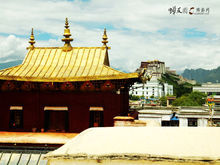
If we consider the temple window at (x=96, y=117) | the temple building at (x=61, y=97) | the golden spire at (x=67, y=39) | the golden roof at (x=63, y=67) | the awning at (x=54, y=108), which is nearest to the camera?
the golden roof at (x=63, y=67)

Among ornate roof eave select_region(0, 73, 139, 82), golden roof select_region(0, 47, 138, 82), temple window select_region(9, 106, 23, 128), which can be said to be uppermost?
golden roof select_region(0, 47, 138, 82)

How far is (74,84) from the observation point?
38.9 ft

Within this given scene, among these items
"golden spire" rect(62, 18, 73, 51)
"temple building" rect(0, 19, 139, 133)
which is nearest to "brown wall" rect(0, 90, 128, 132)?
"temple building" rect(0, 19, 139, 133)

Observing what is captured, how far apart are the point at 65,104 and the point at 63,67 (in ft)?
6.40

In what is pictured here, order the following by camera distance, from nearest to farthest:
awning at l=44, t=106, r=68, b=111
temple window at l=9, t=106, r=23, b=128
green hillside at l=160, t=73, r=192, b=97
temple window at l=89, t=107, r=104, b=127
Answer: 1. temple window at l=89, t=107, r=104, b=127
2. awning at l=44, t=106, r=68, b=111
3. temple window at l=9, t=106, r=23, b=128
4. green hillside at l=160, t=73, r=192, b=97

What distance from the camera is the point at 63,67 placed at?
12.8 m

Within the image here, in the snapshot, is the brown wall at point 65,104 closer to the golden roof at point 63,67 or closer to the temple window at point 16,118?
the temple window at point 16,118

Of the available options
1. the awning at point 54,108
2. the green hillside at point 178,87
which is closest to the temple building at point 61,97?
the awning at point 54,108

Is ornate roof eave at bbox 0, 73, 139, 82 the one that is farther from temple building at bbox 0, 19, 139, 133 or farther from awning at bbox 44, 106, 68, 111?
awning at bbox 44, 106, 68, 111

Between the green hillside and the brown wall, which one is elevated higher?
the green hillside

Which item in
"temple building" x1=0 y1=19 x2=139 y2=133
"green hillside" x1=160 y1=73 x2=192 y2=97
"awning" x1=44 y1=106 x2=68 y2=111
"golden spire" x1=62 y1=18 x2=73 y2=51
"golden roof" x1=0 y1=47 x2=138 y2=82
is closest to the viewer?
"golden roof" x1=0 y1=47 x2=138 y2=82

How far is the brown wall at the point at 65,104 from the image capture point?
38.3 feet

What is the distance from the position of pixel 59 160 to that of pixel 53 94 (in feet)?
20.1

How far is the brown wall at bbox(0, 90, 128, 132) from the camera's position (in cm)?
1168
